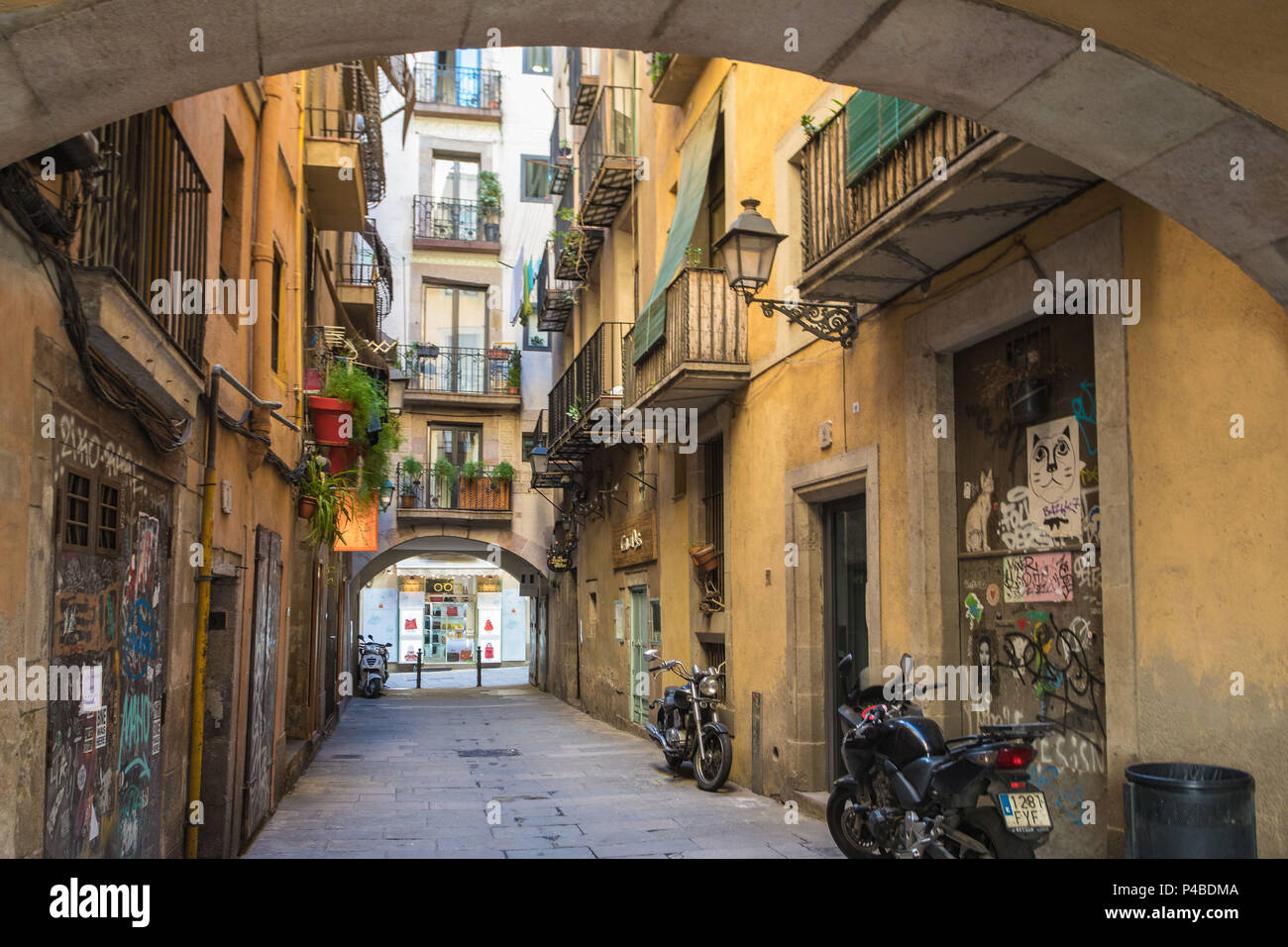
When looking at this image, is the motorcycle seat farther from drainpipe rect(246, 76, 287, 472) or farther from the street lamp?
drainpipe rect(246, 76, 287, 472)

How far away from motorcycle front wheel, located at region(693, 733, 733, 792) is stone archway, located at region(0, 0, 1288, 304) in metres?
7.37

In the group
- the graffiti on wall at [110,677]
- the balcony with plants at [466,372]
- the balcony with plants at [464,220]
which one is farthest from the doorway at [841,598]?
the balcony with plants at [464,220]

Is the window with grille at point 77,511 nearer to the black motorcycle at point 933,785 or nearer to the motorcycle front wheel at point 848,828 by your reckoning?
the black motorcycle at point 933,785

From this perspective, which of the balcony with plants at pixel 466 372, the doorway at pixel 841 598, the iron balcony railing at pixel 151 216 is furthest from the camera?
the balcony with plants at pixel 466 372

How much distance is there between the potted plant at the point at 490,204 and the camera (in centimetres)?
2969

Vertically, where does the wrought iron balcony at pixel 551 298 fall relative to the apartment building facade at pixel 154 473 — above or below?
above

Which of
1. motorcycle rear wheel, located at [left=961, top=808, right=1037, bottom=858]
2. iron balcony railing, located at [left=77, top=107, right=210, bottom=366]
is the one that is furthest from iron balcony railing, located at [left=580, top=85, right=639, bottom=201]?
motorcycle rear wheel, located at [left=961, top=808, right=1037, bottom=858]

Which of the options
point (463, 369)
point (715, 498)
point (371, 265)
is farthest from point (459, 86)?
point (715, 498)

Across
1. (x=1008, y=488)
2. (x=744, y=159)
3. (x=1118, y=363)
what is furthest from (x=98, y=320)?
(x=744, y=159)

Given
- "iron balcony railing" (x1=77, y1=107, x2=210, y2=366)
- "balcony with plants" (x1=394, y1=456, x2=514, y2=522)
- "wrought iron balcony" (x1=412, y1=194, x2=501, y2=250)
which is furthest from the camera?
"wrought iron balcony" (x1=412, y1=194, x2=501, y2=250)

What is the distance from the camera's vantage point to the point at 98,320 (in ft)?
13.5

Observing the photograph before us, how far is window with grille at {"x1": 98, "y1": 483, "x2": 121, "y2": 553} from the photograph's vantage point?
15.2ft

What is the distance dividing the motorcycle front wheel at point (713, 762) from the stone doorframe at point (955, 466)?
3.48 meters

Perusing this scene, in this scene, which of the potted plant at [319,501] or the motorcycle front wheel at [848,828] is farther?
the potted plant at [319,501]
